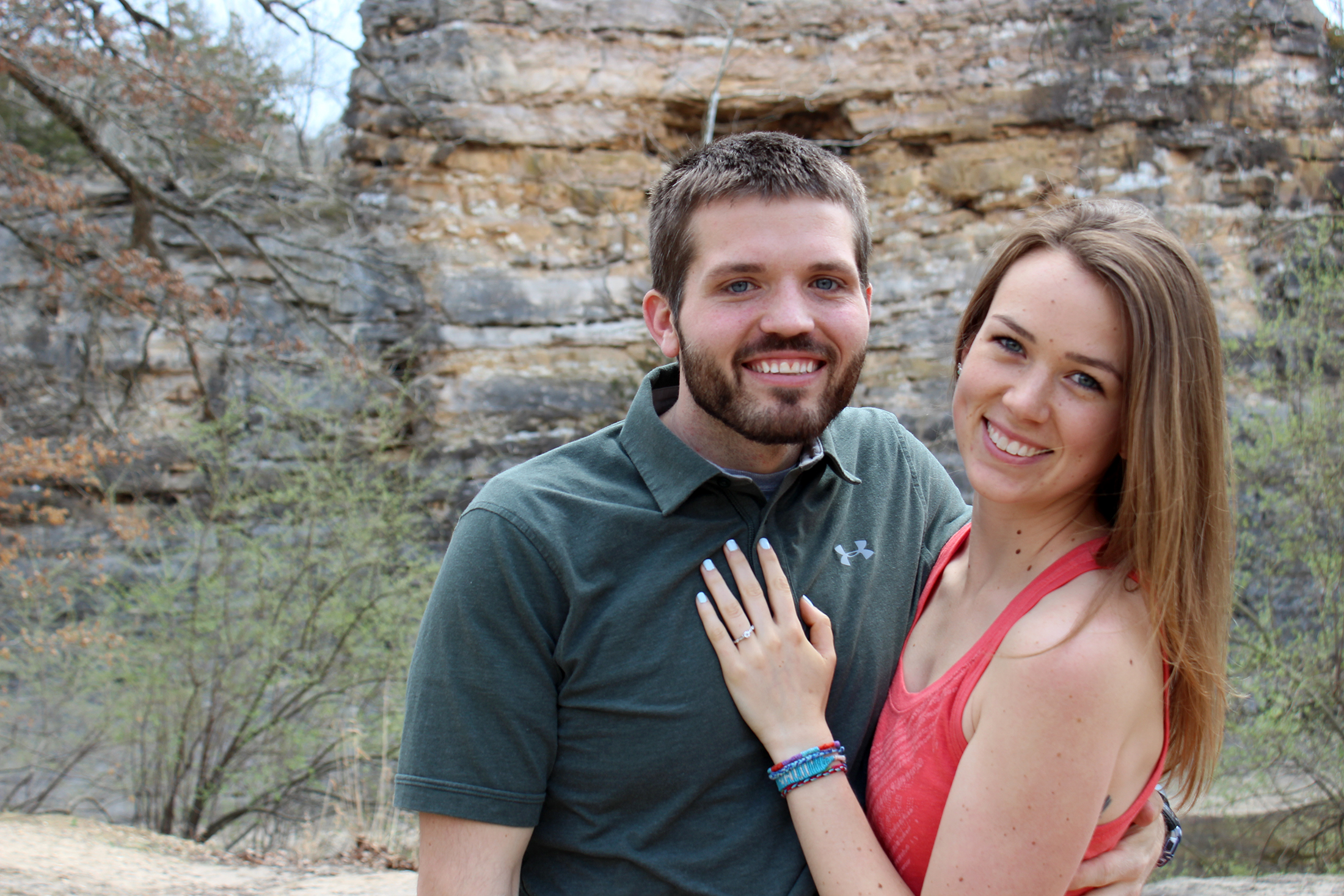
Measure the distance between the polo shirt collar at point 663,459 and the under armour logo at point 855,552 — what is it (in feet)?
0.46

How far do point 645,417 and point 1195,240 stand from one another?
24.5ft

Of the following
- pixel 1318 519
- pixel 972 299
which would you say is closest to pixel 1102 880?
pixel 972 299

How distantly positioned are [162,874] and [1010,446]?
4.53 meters

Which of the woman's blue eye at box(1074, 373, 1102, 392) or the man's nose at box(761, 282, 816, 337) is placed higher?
the man's nose at box(761, 282, 816, 337)

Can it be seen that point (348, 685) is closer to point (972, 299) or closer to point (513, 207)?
point (513, 207)

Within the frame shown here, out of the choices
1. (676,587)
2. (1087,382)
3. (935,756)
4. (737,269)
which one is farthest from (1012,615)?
(737,269)

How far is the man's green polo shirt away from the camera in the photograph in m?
1.59

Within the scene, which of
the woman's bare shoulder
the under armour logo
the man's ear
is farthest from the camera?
the man's ear

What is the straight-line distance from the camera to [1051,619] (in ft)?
4.78

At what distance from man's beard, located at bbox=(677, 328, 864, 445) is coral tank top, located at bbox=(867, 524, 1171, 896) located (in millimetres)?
497

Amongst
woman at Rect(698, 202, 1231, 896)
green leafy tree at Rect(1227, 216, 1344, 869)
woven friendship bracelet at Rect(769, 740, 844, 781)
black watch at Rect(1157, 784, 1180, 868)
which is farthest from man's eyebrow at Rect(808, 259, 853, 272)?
green leafy tree at Rect(1227, 216, 1344, 869)

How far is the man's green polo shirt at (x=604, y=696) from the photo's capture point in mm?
1589

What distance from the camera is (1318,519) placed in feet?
17.9

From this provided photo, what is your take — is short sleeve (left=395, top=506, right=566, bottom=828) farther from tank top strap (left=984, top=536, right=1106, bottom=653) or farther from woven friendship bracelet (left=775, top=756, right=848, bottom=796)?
tank top strap (left=984, top=536, right=1106, bottom=653)
